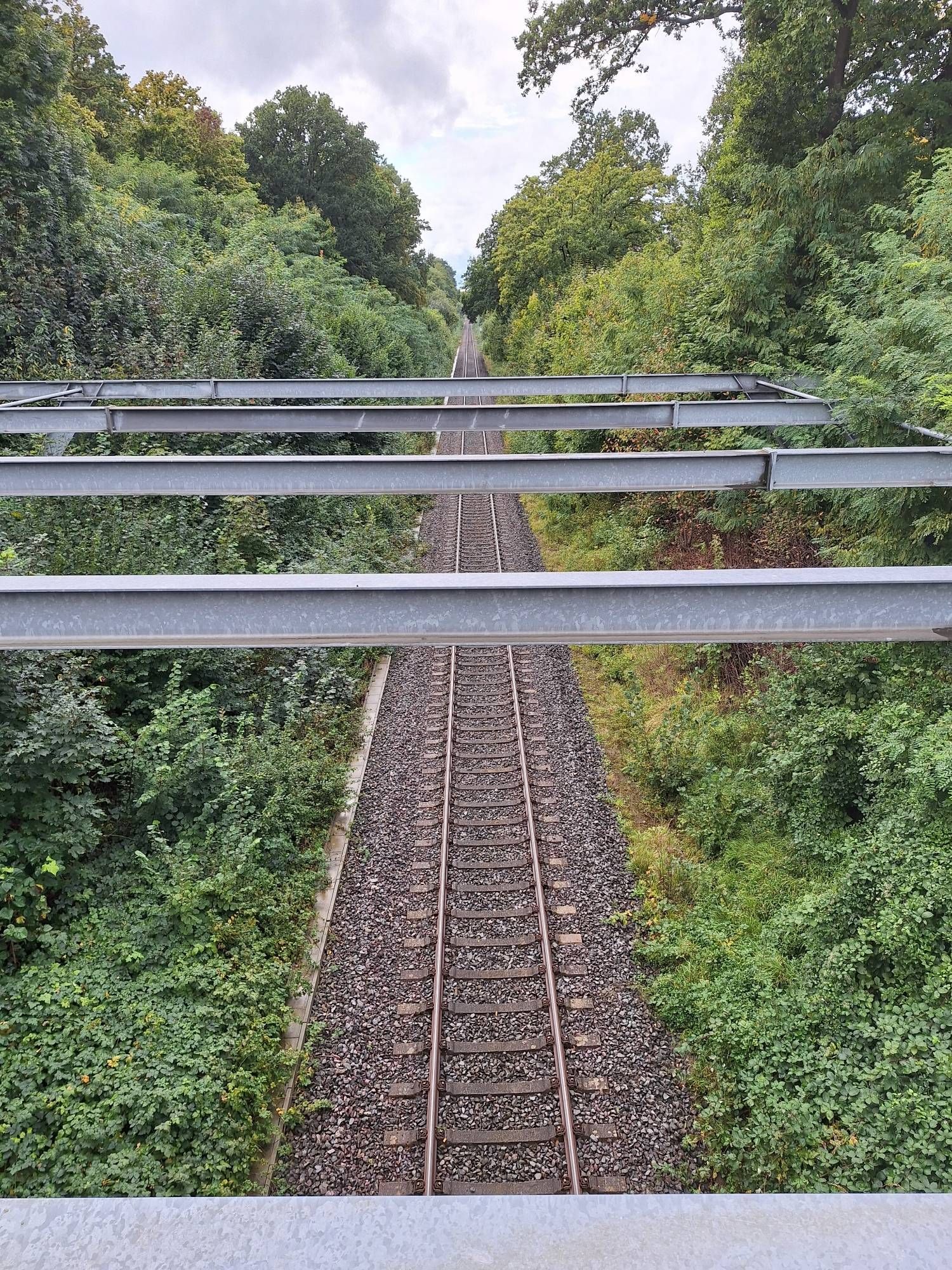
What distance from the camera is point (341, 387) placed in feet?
32.1

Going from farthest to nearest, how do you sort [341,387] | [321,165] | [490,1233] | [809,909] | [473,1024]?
[321,165] → [341,387] → [473,1024] → [809,909] → [490,1233]

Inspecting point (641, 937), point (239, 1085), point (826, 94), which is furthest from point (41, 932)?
point (826, 94)

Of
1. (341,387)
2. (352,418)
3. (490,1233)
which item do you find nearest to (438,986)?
(352,418)

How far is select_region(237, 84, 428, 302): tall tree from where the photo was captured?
3859 centimetres

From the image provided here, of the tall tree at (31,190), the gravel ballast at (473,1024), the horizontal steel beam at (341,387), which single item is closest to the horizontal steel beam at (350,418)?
the horizontal steel beam at (341,387)

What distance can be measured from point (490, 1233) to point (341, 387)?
9.86 metres

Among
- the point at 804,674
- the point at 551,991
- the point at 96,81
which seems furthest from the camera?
the point at 96,81

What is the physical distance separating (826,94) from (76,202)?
46.0 ft

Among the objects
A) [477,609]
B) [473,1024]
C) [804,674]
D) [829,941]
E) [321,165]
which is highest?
[321,165]

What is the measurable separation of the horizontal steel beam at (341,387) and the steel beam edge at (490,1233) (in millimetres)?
9332

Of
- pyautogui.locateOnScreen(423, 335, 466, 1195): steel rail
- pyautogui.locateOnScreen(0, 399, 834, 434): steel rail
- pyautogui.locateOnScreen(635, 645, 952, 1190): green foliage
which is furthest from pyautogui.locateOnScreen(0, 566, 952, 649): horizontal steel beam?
pyautogui.locateOnScreen(0, 399, 834, 434): steel rail

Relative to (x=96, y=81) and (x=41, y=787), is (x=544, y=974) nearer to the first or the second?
(x=41, y=787)

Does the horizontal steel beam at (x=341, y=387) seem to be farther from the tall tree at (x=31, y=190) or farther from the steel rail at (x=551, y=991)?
the steel rail at (x=551, y=991)

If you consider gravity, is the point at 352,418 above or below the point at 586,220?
below
